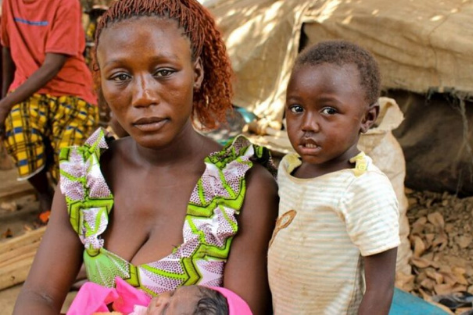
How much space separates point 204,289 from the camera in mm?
1430

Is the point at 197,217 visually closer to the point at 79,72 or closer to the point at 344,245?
the point at 344,245

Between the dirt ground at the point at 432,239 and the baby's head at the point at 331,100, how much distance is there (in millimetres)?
1889

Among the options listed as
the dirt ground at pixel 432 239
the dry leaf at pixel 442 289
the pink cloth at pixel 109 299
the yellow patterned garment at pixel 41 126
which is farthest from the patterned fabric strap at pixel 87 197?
the dry leaf at pixel 442 289

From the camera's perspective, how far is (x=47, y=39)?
345cm

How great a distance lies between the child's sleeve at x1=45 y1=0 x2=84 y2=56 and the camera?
340cm

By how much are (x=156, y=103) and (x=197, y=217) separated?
34cm

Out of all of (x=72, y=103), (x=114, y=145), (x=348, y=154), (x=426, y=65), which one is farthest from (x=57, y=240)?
(x=426, y=65)

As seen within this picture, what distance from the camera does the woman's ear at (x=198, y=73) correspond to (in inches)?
61.2

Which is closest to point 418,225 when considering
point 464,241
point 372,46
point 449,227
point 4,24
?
point 449,227

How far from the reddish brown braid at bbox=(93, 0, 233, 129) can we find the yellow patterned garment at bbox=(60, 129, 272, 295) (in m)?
0.17

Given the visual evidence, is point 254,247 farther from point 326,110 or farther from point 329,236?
point 326,110

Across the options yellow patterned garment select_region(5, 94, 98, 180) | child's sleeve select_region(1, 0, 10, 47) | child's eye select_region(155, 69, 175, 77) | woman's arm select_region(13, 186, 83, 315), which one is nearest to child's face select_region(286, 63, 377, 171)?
child's eye select_region(155, 69, 175, 77)

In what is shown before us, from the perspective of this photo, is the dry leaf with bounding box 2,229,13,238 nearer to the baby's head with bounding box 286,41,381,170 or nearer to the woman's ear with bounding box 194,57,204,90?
the woman's ear with bounding box 194,57,204,90

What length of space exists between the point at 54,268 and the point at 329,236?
0.77 metres
